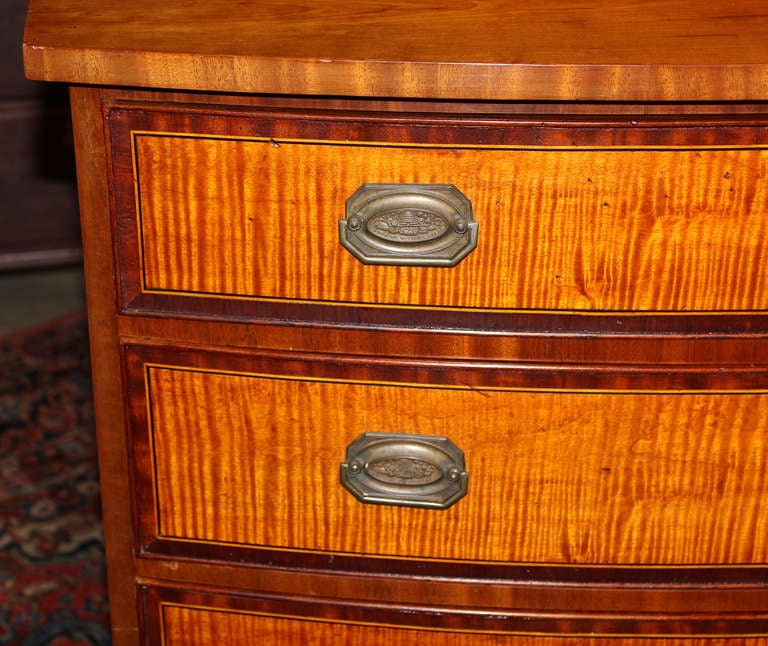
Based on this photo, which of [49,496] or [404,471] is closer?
[404,471]

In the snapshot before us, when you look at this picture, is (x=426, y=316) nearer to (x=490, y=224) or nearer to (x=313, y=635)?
(x=490, y=224)

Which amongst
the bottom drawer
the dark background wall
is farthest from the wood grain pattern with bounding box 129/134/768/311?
the dark background wall

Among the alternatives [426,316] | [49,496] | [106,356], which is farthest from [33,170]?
[426,316]

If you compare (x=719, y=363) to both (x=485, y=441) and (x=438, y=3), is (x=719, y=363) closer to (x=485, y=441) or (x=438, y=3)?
(x=485, y=441)

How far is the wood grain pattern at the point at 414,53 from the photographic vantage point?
64cm

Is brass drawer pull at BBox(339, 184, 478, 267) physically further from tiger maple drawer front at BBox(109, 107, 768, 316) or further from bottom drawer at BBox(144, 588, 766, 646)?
bottom drawer at BBox(144, 588, 766, 646)

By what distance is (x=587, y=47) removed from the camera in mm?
658

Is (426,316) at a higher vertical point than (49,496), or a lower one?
higher

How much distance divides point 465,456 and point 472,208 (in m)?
0.18

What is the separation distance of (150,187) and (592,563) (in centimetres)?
39

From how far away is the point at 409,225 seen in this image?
2.29ft

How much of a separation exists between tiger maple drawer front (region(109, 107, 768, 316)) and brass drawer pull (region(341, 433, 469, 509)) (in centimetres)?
10

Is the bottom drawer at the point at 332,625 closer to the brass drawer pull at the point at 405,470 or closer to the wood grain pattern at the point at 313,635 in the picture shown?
the wood grain pattern at the point at 313,635

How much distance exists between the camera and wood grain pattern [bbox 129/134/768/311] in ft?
2.23
